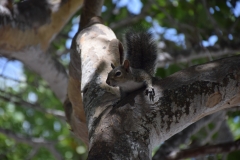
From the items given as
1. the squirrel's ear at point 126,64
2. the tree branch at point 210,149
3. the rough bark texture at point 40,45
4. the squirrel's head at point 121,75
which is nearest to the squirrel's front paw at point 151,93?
the squirrel's head at point 121,75

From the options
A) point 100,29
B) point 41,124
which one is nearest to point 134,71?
point 100,29

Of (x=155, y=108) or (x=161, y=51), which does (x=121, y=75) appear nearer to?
(x=155, y=108)

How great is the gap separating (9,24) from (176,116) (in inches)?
90.4

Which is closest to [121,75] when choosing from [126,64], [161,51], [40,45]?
[126,64]

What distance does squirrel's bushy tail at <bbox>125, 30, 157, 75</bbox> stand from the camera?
3.35 metres

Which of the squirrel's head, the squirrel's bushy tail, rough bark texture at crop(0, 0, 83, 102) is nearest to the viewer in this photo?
the squirrel's head

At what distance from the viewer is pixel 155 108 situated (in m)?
1.85

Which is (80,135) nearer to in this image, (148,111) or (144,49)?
(144,49)

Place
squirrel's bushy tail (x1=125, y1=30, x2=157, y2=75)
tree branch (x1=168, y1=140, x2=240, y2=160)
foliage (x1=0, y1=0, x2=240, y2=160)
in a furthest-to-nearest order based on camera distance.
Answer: foliage (x1=0, y1=0, x2=240, y2=160) < squirrel's bushy tail (x1=125, y1=30, x2=157, y2=75) < tree branch (x1=168, y1=140, x2=240, y2=160)

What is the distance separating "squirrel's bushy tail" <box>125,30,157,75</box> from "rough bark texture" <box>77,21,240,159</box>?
1.14 metres

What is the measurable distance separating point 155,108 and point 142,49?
1591 millimetres

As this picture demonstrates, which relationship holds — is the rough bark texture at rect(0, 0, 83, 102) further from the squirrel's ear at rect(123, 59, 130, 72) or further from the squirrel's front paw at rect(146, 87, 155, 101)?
the squirrel's front paw at rect(146, 87, 155, 101)

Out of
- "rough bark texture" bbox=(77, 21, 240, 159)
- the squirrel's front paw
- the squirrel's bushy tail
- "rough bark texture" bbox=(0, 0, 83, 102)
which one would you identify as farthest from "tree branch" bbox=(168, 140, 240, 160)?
"rough bark texture" bbox=(0, 0, 83, 102)

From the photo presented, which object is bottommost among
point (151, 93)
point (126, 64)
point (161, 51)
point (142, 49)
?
point (161, 51)
